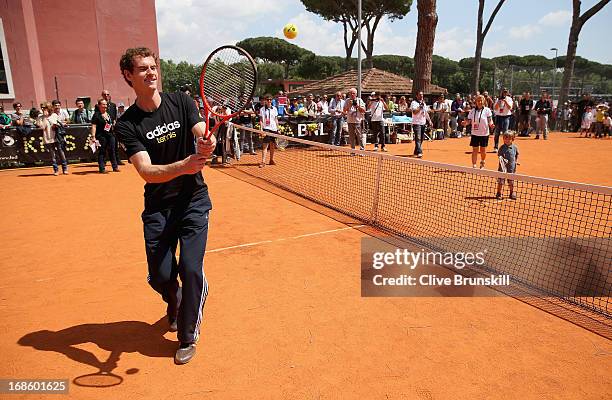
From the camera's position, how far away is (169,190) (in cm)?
346

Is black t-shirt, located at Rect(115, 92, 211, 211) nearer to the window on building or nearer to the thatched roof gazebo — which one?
the window on building

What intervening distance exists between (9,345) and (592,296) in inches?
235

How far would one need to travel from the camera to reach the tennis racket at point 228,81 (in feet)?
12.1

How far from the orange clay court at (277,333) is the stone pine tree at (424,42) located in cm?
1658

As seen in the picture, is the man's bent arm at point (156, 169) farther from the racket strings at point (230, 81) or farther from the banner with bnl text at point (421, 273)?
the banner with bnl text at point (421, 273)

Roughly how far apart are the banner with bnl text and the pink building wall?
69.1 ft

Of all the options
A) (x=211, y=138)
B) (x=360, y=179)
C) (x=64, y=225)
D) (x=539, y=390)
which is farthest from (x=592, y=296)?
(x=64, y=225)

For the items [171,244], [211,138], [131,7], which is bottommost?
[171,244]

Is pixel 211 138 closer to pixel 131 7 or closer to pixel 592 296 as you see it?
pixel 592 296

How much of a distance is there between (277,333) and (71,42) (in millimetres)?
24157

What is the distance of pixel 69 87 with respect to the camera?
73.4ft

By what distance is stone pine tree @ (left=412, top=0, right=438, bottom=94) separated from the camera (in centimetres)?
1986

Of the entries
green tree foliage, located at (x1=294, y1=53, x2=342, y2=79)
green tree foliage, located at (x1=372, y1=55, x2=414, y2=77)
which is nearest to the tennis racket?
green tree foliage, located at (x1=294, y1=53, x2=342, y2=79)

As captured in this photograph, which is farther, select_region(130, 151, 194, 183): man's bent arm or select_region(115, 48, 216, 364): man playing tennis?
select_region(115, 48, 216, 364): man playing tennis
